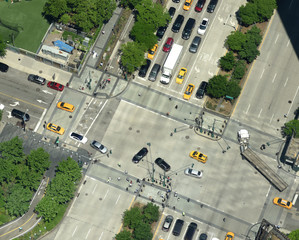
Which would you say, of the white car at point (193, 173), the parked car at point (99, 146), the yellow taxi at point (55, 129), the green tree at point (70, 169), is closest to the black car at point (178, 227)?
the white car at point (193, 173)

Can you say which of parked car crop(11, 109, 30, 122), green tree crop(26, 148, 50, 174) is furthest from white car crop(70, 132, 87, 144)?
parked car crop(11, 109, 30, 122)

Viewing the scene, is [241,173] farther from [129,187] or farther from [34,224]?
[34,224]

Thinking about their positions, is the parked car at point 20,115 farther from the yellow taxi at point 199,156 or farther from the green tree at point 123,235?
the yellow taxi at point 199,156

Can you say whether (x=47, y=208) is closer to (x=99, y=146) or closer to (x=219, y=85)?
(x=99, y=146)

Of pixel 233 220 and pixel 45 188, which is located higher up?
pixel 233 220

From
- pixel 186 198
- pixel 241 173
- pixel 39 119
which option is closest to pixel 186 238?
pixel 186 198

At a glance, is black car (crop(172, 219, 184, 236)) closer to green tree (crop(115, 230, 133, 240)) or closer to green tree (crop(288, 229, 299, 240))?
green tree (crop(115, 230, 133, 240))
